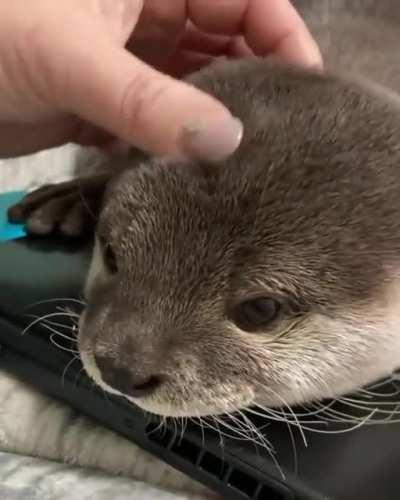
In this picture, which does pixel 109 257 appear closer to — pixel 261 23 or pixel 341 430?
pixel 341 430

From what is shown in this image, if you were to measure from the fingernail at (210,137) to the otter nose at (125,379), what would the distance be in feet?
0.78

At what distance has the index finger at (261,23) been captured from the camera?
130cm

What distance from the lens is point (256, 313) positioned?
902 millimetres

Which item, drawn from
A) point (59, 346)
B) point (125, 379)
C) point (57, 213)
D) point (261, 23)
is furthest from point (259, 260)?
point (261, 23)

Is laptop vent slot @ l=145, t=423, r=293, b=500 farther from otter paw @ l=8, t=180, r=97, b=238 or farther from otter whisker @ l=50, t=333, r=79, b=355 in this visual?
otter paw @ l=8, t=180, r=97, b=238

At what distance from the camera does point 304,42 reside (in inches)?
51.1

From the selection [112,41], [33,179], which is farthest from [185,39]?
[112,41]

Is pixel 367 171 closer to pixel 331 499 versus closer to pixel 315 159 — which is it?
pixel 315 159

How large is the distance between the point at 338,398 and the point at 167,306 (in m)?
0.26

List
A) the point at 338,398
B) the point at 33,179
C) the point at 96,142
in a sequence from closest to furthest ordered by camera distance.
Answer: the point at 338,398, the point at 96,142, the point at 33,179

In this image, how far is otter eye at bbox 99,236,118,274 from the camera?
96 centimetres

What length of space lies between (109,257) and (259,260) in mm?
191

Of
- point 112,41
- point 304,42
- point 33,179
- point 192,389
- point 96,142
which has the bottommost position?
point 33,179

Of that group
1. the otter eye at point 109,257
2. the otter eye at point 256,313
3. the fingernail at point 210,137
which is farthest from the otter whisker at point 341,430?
the fingernail at point 210,137
